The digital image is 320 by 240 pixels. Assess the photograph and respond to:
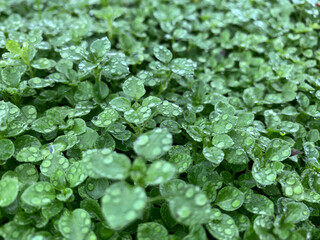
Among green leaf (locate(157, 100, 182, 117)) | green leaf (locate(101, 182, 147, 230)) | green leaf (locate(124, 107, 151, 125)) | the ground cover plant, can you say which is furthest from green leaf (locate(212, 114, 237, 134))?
green leaf (locate(101, 182, 147, 230))

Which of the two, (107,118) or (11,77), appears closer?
(107,118)

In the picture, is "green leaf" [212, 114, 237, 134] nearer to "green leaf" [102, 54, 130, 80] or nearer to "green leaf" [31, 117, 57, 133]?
"green leaf" [102, 54, 130, 80]

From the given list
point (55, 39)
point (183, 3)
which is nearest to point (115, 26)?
point (55, 39)

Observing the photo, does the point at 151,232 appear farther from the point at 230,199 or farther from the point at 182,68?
the point at 182,68

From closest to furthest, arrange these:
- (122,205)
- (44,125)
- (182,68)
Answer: (122,205), (44,125), (182,68)

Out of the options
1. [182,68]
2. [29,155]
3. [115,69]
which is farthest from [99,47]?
[29,155]

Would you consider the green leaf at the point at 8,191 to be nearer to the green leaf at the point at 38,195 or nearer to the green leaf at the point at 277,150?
the green leaf at the point at 38,195
